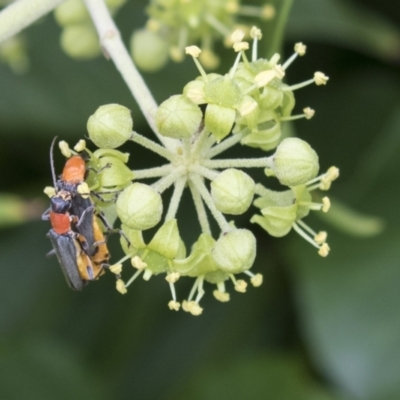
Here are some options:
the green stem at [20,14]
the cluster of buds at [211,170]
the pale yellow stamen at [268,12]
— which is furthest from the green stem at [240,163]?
the pale yellow stamen at [268,12]

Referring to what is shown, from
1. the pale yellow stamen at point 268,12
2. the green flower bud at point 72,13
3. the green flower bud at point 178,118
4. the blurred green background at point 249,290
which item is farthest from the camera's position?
the blurred green background at point 249,290

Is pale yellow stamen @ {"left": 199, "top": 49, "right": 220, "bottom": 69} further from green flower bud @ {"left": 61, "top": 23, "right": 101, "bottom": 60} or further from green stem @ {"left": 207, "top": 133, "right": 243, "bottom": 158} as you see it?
green stem @ {"left": 207, "top": 133, "right": 243, "bottom": 158}

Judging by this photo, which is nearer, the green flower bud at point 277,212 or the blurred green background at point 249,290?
the green flower bud at point 277,212

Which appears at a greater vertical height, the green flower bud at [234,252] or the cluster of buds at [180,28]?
the cluster of buds at [180,28]

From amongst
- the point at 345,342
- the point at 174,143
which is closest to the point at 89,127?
the point at 174,143

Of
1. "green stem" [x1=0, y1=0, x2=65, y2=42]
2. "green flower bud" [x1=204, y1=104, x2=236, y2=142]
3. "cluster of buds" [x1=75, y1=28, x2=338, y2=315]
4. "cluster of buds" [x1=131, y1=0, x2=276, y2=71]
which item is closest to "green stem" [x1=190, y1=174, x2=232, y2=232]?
"cluster of buds" [x1=75, y1=28, x2=338, y2=315]

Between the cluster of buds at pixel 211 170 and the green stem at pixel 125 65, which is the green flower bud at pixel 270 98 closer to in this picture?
the cluster of buds at pixel 211 170

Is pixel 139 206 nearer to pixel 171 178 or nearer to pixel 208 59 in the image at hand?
pixel 171 178
